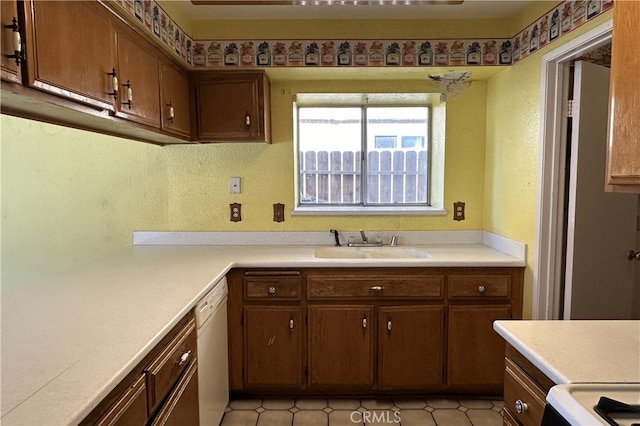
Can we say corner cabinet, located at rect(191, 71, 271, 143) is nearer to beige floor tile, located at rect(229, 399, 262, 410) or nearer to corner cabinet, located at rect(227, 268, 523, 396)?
corner cabinet, located at rect(227, 268, 523, 396)

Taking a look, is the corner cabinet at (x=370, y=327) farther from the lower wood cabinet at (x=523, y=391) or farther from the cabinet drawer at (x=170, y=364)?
the lower wood cabinet at (x=523, y=391)

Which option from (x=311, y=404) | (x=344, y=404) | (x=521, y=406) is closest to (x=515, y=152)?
Answer: (x=521, y=406)

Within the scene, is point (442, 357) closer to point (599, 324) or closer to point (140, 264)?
point (599, 324)

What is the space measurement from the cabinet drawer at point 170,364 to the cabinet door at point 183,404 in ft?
0.11

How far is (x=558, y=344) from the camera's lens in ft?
3.53

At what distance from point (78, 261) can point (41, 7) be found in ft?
4.27

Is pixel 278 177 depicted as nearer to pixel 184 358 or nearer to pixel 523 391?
pixel 184 358

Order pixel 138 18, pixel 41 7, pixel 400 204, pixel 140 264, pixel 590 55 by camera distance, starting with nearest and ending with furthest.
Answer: pixel 41 7 → pixel 138 18 → pixel 590 55 → pixel 140 264 → pixel 400 204

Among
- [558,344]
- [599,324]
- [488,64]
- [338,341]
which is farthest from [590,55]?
[338,341]

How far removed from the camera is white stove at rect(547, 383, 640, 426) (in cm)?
75

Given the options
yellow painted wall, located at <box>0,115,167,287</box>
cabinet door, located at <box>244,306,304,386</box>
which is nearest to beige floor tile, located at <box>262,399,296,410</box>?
cabinet door, located at <box>244,306,304,386</box>

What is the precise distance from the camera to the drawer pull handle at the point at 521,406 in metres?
1.10

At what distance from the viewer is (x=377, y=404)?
2.27 m

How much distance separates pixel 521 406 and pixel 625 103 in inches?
35.7
